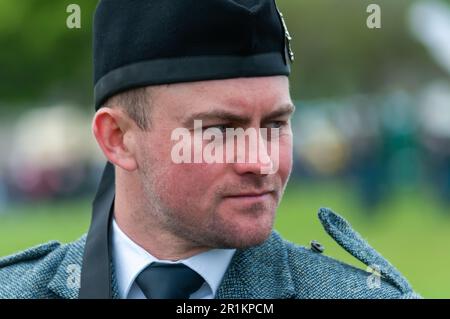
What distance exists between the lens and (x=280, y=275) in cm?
354

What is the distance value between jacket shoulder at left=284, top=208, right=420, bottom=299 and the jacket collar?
0.12 feet

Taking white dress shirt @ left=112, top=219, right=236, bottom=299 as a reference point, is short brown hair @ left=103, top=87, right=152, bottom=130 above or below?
above

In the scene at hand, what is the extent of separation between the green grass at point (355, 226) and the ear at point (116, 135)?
6.15m

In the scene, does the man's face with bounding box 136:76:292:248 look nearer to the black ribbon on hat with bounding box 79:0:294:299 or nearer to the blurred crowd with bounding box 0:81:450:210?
the black ribbon on hat with bounding box 79:0:294:299

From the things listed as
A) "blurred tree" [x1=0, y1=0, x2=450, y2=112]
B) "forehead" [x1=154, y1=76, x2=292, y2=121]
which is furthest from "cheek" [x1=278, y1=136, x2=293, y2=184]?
"blurred tree" [x1=0, y1=0, x2=450, y2=112]

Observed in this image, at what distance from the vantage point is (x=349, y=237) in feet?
12.1

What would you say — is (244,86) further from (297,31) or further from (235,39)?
(297,31)

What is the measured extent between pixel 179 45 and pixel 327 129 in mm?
27887

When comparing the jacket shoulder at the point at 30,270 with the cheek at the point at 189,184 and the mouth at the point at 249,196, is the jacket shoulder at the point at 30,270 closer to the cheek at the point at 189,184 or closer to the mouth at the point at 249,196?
the cheek at the point at 189,184

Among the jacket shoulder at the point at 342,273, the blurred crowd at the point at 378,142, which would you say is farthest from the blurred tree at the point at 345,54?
the jacket shoulder at the point at 342,273

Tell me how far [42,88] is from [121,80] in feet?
79.2

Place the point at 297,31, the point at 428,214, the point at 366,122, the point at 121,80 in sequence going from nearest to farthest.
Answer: the point at 121,80 → the point at 428,214 → the point at 366,122 → the point at 297,31

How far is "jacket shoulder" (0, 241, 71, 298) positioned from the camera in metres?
3.58
